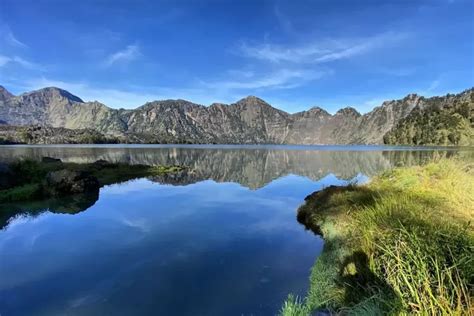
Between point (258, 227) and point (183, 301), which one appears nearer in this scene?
point (183, 301)

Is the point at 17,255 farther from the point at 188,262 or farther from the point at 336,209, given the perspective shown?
the point at 336,209

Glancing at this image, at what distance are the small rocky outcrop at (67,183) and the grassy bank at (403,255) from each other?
25.1m

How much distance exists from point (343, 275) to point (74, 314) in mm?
8437

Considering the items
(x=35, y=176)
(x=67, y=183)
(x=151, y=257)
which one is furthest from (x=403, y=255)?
(x=35, y=176)

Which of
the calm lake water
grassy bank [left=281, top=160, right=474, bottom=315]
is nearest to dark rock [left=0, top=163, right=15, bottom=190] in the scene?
the calm lake water

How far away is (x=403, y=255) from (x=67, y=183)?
33.7 m

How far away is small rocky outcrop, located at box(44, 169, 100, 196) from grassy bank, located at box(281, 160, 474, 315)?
25.1m

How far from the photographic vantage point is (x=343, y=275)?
10883 millimetres

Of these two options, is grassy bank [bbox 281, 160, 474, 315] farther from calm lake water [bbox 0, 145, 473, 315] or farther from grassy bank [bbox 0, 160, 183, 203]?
grassy bank [bbox 0, 160, 183, 203]

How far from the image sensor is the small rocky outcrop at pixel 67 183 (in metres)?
33.0

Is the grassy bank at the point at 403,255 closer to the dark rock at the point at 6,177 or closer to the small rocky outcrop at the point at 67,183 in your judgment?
the small rocky outcrop at the point at 67,183

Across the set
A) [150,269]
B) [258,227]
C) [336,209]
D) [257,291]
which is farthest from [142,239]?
[336,209]

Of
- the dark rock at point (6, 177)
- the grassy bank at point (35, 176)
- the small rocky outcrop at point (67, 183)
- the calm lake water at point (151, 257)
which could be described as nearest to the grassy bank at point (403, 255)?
the calm lake water at point (151, 257)

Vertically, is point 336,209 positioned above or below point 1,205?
above
